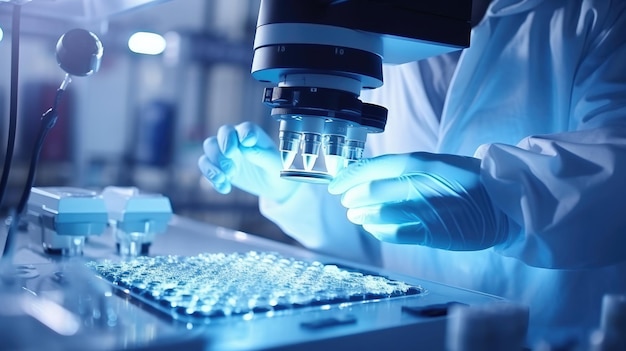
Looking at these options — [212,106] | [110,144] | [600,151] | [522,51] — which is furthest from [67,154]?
[600,151]

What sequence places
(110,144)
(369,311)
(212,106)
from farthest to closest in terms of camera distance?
(212,106) < (110,144) < (369,311)

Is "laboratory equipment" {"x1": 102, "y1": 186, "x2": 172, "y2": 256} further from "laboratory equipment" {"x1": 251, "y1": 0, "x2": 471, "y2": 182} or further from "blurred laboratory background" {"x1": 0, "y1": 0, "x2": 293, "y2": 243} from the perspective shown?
"blurred laboratory background" {"x1": 0, "y1": 0, "x2": 293, "y2": 243}

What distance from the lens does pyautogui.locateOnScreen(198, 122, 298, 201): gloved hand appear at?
132 cm

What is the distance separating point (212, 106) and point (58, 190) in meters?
2.10

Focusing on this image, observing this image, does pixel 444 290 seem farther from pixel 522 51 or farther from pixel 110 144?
pixel 110 144

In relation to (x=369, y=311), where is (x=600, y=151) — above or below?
above

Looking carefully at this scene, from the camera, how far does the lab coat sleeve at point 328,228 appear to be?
151 cm

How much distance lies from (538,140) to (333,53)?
37cm

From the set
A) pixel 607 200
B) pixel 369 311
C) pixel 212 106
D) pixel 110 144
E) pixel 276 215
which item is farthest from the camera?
pixel 212 106

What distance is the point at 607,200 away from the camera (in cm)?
89

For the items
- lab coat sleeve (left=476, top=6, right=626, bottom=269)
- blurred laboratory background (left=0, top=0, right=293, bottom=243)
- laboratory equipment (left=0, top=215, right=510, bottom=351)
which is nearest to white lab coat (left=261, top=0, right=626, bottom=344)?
lab coat sleeve (left=476, top=6, right=626, bottom=269)

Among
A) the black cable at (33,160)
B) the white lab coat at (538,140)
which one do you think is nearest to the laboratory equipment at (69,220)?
the black cable at (33,160)

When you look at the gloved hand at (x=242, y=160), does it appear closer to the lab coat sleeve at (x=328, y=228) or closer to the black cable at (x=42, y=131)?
the lab coat sleeve at (x=328, y=228)

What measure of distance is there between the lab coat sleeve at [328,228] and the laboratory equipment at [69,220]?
556mm
